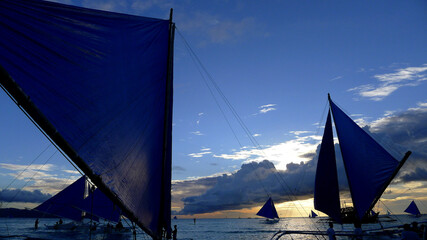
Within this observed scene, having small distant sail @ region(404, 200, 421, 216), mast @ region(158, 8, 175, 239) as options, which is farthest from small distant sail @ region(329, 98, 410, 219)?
small distant sail @ region(404, 200, 421, 216)

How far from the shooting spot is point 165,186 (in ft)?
29.7

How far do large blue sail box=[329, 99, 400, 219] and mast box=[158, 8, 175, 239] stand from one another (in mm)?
17068

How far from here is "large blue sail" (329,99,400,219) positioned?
65.7 feet

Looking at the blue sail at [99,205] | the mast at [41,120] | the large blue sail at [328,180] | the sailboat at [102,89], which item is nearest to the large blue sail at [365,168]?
the large blue sail at [328,180]

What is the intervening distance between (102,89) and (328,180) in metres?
21.0

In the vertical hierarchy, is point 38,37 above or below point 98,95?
above

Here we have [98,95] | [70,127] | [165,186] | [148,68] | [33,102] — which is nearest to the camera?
[33,102]

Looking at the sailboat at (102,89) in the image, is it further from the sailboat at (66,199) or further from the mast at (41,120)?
the sailboat at (66,199)

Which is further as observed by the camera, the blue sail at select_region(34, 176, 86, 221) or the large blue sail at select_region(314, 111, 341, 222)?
the blue sail at select_region(34, 176, 86, 221)

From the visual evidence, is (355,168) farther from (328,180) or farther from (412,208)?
(412,208)

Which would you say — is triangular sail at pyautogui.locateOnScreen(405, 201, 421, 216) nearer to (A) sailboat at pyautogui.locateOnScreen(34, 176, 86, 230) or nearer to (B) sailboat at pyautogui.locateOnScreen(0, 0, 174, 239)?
(A) sailboat at pyautogui.locateOnScreen(34, 176, 86, 230)

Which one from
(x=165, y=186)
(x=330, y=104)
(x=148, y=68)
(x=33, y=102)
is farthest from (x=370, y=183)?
(x=33, y=102)

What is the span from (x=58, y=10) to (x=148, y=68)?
3287 millimetres

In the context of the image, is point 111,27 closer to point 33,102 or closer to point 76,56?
point 76,56
